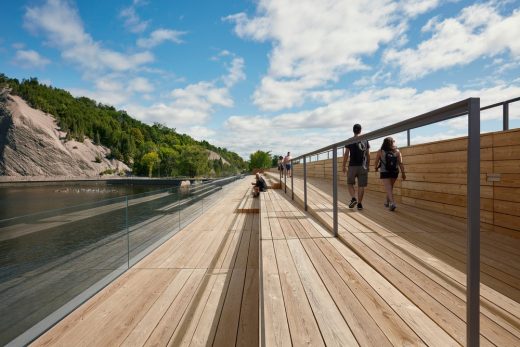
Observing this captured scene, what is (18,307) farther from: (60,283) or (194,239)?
(194,239)

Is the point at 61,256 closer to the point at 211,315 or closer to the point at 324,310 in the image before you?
the point at 211,315

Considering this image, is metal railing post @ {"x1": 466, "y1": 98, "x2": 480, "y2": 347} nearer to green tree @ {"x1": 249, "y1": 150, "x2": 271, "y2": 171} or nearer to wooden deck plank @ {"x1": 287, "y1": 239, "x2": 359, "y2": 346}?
wooden deck plank @ {"x1": 287, "y1": 239, "x2": 359, "y2": 346}

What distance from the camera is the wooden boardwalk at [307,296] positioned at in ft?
4.52

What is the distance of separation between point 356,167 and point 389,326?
10.5 feet

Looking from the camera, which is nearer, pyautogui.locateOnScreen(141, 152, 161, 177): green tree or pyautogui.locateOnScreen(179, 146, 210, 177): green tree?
pyautogui.locateOnScreen(179, 146, 210, 177): green tree

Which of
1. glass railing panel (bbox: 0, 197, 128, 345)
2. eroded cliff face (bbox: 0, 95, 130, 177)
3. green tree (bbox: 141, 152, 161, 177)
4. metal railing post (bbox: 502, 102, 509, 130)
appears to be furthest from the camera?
green tree (bbox: 141, 152, 161, 177)

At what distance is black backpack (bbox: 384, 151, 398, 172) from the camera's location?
4242mm

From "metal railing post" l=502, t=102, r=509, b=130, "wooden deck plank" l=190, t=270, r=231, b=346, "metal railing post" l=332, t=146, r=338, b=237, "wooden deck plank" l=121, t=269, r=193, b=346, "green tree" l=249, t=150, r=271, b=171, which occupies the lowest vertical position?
"wooden deck plank" l=190, t=270, r=231, b=346

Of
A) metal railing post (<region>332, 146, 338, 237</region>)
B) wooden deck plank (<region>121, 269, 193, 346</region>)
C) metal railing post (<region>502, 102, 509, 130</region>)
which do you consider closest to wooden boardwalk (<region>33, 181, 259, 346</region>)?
wooden deck plank (<region>121, 269, 193, 346</region>)

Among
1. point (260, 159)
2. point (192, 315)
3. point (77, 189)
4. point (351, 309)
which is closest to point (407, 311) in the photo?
point (351, 309)

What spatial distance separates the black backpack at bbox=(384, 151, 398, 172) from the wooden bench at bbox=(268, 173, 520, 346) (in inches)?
31.4

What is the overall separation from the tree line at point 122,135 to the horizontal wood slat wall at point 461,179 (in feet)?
229

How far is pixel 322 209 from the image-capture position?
421cm

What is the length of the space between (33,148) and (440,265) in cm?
9789
